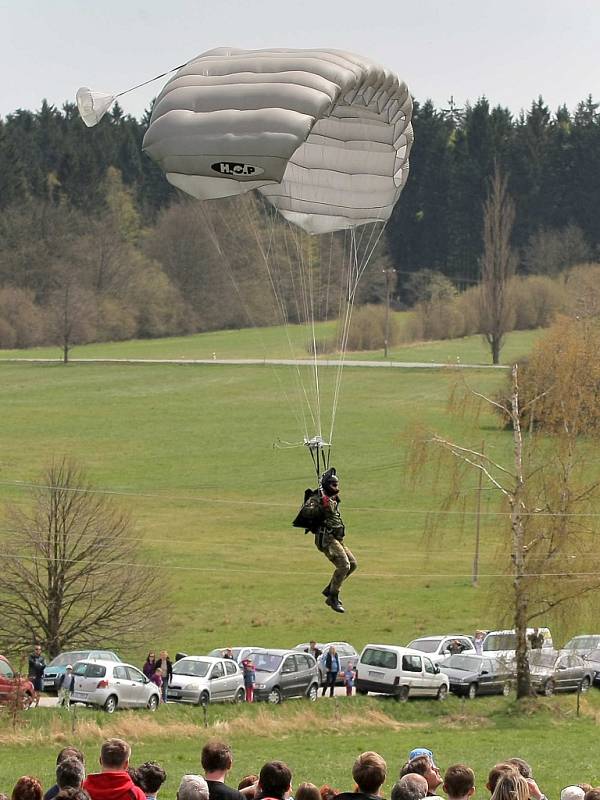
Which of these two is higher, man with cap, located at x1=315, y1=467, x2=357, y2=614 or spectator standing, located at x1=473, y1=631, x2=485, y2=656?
man with cap, located at x1=315, y1=467, x2=357, y2=614

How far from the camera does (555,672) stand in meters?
27.4

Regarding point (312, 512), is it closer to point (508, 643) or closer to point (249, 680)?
point (249, 680)

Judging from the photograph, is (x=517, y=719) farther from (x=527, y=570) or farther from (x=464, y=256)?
(x=464, y=256)

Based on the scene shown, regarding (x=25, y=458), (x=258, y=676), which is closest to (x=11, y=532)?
(x=258, y=676)

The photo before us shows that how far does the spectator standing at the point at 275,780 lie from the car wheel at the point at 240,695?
55.7 ft

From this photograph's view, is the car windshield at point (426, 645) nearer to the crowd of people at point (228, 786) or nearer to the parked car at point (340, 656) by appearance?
the parked car at point (340, 656)

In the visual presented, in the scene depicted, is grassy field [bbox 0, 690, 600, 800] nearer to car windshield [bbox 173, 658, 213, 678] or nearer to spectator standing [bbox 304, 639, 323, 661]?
car windshield [bbox 173, 658, 213, 678]

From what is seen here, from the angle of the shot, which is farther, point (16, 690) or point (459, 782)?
point (16, 690)

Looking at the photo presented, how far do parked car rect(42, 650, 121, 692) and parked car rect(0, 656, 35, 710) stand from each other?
4.62 ft

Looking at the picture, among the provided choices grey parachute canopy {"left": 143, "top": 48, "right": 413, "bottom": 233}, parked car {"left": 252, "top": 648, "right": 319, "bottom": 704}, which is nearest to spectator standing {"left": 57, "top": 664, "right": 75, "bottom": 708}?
parked car {"left": 252, "top": 648, "right": 319, "bottom": 704}

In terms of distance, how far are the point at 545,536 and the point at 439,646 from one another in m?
3.13

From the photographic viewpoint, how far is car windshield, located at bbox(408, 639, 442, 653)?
93.5 ft

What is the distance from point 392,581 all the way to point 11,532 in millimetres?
12278

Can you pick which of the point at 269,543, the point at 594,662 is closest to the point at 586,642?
the point at 594,662
